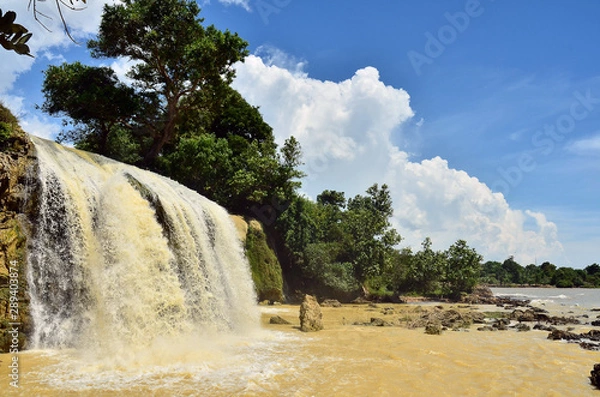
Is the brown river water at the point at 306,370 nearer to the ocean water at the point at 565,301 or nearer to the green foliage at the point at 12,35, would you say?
the green foliage at the point at 12,35

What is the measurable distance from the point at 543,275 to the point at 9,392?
97485 mm

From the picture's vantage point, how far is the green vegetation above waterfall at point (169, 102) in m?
20.7

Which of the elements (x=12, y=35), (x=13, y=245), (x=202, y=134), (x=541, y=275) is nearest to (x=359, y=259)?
(x=202, y=134)

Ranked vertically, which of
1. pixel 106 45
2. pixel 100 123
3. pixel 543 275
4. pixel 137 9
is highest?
pixel 137 9

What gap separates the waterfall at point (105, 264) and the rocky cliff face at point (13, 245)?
217mm

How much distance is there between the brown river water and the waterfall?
0.70m

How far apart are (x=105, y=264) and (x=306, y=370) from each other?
5.45 meters

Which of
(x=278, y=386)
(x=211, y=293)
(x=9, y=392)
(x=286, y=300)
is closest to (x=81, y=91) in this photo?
(x=211, y=293)

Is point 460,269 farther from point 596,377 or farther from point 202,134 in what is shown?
point 596,377

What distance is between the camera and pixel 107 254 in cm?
963

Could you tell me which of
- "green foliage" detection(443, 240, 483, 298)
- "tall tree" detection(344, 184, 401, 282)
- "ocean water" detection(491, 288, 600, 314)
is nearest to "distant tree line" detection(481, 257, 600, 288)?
"ocean water" detection(491, 288, 600, 314)

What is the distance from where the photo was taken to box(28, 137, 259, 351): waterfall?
870 centimetres

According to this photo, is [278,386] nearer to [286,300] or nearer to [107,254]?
[107,254]

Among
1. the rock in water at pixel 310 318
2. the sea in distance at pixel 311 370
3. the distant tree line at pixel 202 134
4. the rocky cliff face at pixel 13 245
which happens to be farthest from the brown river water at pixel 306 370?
the distant tree line at pixel 202 134
